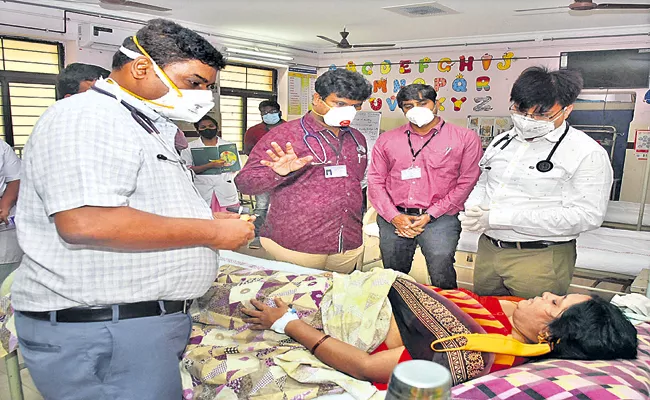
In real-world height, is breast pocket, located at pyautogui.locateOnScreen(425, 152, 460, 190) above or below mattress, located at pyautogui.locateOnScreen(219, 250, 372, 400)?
above

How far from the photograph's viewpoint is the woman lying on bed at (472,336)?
1655 millimetres

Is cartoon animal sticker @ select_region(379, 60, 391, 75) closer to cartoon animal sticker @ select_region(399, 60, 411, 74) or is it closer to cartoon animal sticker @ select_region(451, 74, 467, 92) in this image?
cartoon animal sticker @ select_region(399, 60, 411, 74)

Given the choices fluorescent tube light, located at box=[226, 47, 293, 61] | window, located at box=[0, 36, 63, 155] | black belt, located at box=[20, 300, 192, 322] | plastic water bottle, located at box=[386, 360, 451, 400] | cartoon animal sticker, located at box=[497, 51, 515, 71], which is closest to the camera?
plastic water bottle, located at box=[386, 360, 451, 400]

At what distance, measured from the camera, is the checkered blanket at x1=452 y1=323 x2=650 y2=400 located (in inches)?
56.4

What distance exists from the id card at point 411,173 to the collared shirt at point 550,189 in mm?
515

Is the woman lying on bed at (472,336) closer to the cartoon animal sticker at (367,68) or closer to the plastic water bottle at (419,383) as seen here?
the plastic water bottle at (419,383)

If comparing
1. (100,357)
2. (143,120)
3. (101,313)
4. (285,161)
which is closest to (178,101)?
(143,120)

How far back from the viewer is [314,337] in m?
1.87

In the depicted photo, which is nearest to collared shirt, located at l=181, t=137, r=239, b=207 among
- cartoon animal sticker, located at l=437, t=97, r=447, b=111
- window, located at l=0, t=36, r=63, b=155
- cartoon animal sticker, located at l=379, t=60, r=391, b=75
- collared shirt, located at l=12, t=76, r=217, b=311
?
window, located at l=0, t=36, r=63, b=155

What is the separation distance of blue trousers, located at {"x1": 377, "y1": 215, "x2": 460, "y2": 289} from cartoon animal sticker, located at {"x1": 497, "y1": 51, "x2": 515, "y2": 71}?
19.2 ft

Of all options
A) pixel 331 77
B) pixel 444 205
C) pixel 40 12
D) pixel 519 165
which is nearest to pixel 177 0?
pixel 40 12

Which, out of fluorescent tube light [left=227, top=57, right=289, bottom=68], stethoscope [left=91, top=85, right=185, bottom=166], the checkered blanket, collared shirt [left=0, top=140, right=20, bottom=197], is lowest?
the checkered blanket

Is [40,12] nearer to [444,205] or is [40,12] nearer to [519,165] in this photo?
[444,205]

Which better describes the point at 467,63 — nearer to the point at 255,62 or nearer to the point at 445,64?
the point at 445,64
